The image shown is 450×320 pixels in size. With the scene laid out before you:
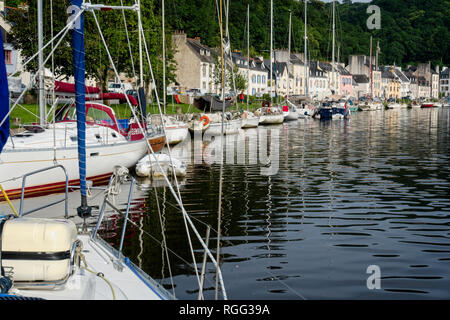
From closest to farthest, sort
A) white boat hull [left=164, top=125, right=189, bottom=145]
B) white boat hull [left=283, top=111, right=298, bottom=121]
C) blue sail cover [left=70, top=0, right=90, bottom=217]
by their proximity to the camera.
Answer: blue sail cover [left=70, top=0, right=90, bottom=217], white boat hull [left=164, top=125, right=189, bottom=145], white boat hull [left=283, top=111, right=298, bottom=121]

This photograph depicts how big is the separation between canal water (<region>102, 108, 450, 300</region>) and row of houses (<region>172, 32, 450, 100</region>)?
8.75 m

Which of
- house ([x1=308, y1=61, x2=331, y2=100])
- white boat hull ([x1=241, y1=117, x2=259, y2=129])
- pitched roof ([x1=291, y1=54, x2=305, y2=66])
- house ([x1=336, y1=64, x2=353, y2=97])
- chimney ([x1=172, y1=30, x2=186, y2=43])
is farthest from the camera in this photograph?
house ([x1=336, y1=64, x2=353, y2=97])

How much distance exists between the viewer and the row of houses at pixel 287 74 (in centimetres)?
9094

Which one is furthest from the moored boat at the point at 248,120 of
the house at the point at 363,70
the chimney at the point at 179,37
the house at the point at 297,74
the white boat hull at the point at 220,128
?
the house at the point at 363,70

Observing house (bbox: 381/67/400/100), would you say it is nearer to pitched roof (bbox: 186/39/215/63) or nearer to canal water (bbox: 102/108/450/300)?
pitched roof (bbox: 186/39/215/63)

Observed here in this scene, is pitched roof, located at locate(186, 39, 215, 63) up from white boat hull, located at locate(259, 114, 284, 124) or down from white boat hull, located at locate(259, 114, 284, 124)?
up

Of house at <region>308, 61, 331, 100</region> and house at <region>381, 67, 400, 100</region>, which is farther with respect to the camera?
house at <region>381, 67, 400, 100</region>

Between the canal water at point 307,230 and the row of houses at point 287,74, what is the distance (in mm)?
8751

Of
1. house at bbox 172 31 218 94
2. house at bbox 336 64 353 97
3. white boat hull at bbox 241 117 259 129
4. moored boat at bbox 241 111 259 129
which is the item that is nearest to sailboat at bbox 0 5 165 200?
moored boat at bbox 241 111 259 129

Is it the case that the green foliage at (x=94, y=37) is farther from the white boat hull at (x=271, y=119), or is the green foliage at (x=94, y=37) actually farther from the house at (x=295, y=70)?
the house at (x=295, y=70)

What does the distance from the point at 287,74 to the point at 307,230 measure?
99.7 meters

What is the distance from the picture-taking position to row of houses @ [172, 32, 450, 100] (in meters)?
90.9
